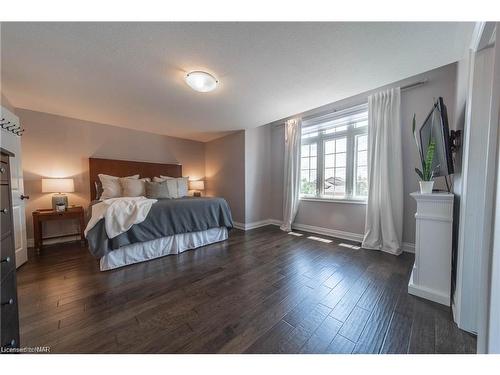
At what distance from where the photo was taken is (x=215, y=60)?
161 cm

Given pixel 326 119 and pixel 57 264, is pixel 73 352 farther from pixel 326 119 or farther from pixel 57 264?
pixel 326 119

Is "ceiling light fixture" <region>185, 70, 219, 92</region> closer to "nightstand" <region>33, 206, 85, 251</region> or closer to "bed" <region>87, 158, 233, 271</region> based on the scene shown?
"bed" <region>87, 158, 233, 271</region>

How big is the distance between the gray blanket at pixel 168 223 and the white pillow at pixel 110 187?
124 centimetres

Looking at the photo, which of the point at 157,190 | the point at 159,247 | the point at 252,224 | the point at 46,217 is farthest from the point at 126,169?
the point at 252,224

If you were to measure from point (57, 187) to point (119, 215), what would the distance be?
5.39 feet

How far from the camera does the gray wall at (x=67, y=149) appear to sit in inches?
111

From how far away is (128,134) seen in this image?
3736 millimetres

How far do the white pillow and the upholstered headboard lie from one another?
6.8 inches

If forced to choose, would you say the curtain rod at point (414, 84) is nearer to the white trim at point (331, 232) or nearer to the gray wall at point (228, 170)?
the white trim at point (331, 232)

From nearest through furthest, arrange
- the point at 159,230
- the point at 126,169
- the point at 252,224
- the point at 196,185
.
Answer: the point at 159,230 → the point at 126,169 → the point at 252,224 → the point at 196,185

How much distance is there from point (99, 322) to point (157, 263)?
98cm

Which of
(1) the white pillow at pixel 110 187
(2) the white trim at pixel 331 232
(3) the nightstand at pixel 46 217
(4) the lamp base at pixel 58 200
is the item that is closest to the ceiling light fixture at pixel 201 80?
(1) the white pillow at pixel 110 187

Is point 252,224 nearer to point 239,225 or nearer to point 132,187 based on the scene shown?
point 239,225

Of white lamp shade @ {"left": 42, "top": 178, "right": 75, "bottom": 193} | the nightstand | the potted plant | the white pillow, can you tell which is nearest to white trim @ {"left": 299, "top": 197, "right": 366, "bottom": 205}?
the potted plant
